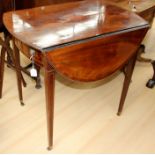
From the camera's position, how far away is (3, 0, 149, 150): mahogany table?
4.01ft

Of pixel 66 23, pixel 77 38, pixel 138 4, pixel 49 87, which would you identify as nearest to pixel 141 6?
pixel 138 4

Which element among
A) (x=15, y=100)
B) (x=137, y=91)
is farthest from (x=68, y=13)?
(x=137, y=91)

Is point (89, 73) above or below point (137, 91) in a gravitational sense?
above

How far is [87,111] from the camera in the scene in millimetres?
1968

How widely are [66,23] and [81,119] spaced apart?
83 cm

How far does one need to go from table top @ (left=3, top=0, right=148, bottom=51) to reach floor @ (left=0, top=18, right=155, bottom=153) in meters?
0.80

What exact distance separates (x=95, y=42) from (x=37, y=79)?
38.4 inches

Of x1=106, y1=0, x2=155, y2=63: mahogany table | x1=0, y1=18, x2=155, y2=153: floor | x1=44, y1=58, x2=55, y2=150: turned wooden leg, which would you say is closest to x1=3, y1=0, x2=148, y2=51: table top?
x1=44, y1=58, x2=55, y2=150: turned wooden leg

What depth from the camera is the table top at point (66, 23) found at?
1.24m

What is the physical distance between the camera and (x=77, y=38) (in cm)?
126

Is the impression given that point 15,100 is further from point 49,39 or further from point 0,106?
point 49,39

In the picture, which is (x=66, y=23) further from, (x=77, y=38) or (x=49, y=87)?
(x=49, y=87)

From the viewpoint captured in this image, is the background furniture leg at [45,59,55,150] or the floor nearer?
the background furniture leg at [45,59,55,150]

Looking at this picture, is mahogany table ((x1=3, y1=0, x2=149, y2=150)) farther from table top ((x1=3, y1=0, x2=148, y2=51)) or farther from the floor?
the floor
